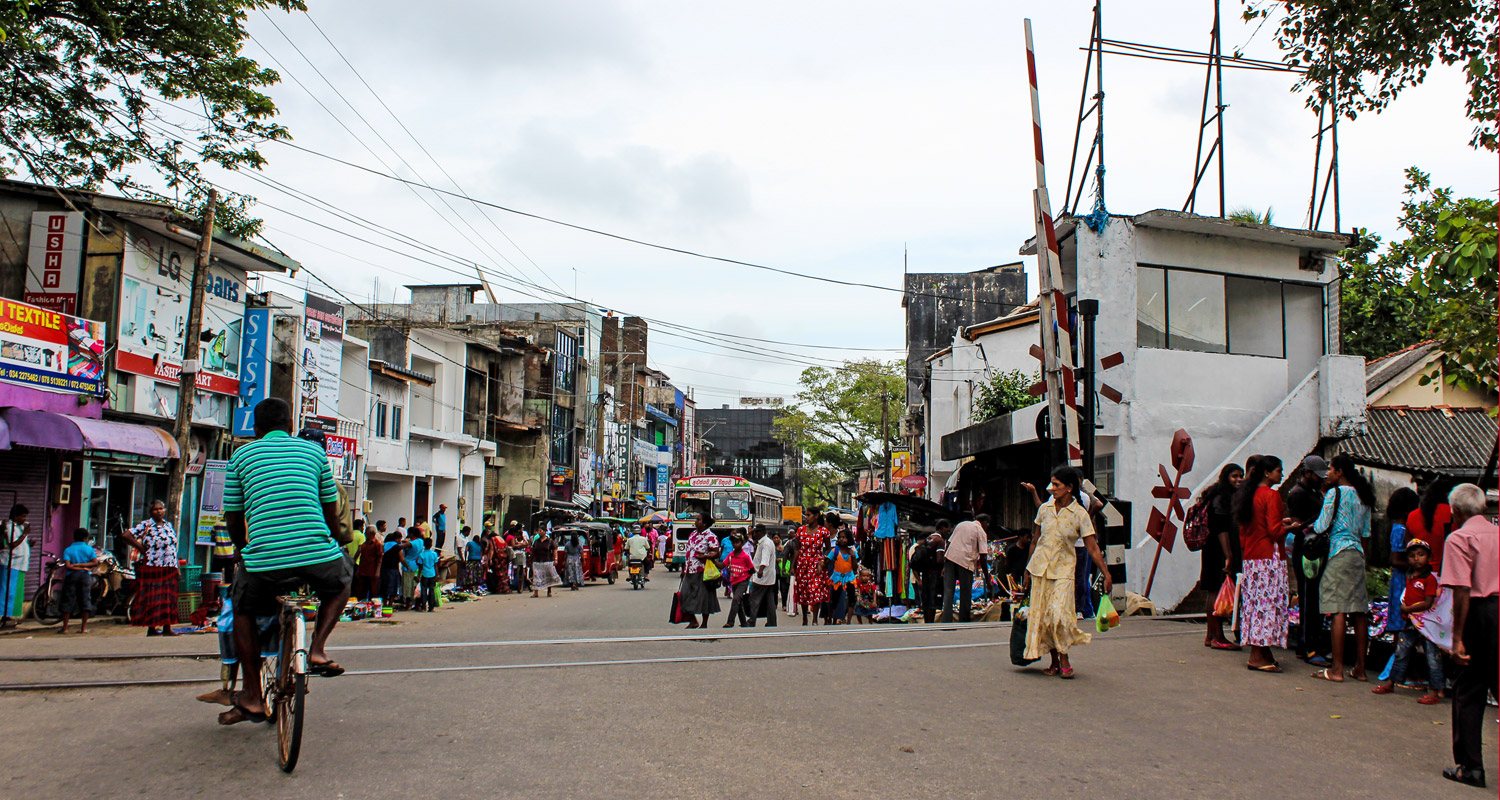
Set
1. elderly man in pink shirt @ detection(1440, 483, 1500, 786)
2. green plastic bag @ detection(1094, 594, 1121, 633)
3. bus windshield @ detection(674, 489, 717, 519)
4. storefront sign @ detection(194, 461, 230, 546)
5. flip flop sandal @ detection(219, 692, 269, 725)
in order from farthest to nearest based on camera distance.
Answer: bus windshield @ detection(674, 489, 717, 519) → storefront sign @ detection(194, 461, 230, 546) → green plastic bag @ detection(1094, 594, 1121, 633) → flip flop sandal @ detection(219, 692, 269, 725) → elderly man in pink shirt @ detection(1440, 483, 1500, 786)

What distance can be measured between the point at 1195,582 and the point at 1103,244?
5.06 meters

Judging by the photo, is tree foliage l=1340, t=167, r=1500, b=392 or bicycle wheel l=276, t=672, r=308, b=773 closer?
bicycle wheel l=276, t=672, r=308, b=773

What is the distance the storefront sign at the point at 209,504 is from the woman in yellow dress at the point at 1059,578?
63.3ft

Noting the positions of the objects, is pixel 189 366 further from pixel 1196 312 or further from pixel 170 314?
pixel 1196 312

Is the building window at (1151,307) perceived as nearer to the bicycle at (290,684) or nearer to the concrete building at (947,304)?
the bicycle at (290,684)

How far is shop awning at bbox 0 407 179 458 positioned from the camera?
15.7m

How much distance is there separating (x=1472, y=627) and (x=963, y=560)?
32.4 ft

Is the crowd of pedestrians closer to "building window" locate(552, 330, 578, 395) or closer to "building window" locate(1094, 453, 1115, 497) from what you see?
"building window" locate(1094, 453, 1115, 497)

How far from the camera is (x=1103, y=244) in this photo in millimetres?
16297

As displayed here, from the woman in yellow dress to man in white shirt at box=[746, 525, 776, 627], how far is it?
7.73m

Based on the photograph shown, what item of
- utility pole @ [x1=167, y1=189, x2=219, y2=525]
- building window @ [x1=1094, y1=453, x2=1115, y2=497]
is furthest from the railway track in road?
utility pole @ [x1=167, y1=189, x2=219, y2=525]

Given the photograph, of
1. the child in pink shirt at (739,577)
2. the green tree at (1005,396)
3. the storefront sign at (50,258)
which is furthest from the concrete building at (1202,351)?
the storefront sign at (50,258)

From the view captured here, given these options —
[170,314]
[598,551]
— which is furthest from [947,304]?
[170,314]

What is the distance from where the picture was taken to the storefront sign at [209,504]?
2281 cm
